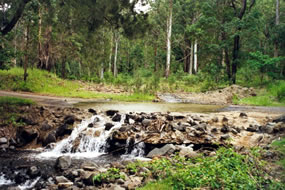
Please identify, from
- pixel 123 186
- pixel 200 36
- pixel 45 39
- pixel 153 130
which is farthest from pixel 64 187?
pixel 200 36

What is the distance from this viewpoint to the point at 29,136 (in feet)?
24.4

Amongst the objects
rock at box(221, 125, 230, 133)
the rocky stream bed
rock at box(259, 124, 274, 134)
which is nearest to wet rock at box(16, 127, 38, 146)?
the rocky stream bed

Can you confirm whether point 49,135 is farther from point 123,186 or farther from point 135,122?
point 123,186

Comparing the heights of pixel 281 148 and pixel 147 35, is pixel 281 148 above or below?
below

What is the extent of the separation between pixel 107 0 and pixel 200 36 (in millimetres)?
18121

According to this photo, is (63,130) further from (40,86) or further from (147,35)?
(147,35)

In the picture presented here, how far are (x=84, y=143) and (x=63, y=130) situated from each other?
1.11 meters

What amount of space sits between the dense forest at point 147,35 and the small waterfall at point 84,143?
11.8ft

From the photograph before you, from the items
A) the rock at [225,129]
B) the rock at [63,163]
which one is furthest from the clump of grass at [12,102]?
the rock at [225,129]

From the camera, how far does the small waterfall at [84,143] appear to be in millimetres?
6802

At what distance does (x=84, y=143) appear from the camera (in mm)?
7137

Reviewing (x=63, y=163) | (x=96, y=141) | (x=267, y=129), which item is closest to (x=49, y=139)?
(x=96, y=141)

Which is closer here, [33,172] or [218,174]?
[218,174]

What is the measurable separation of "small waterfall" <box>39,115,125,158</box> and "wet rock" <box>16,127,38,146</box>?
0.98 metres
